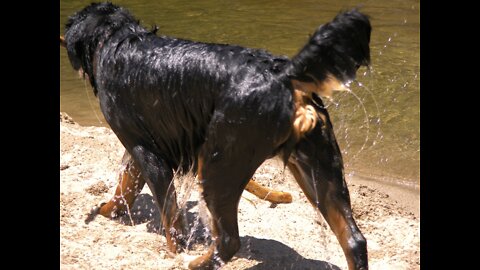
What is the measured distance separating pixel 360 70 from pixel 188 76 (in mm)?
4285

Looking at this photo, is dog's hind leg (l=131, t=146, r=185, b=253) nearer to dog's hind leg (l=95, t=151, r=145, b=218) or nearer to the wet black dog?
the wet black dog

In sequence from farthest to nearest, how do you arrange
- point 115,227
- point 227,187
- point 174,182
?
1. point 115,227
2. point 174,182
3. point 227,187

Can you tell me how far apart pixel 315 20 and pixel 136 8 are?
10.3 ft

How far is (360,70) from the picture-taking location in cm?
811

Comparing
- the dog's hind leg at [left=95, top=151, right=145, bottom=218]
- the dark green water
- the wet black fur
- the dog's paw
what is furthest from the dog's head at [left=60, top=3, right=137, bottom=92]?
the dark green water

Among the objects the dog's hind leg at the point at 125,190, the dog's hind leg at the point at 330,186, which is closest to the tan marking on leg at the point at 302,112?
the dog's hind leg at the point at 330,186

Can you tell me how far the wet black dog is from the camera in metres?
3.77

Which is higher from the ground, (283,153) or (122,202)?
(283,153)

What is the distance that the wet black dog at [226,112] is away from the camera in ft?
12.4

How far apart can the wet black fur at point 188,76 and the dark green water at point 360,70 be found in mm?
539

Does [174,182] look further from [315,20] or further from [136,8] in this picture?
[136,8]

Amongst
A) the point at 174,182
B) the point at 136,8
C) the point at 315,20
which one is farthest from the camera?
the point at 136,8

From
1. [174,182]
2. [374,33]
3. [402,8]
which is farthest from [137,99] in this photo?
[402,8]

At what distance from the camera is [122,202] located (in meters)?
5.30
